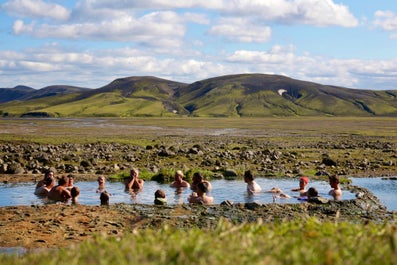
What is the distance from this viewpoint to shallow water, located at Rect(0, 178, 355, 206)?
24042 mm

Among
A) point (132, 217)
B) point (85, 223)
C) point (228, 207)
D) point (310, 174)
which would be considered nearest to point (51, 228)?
point (85, 223)

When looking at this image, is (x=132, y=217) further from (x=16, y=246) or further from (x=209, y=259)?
(x=209, y=259)

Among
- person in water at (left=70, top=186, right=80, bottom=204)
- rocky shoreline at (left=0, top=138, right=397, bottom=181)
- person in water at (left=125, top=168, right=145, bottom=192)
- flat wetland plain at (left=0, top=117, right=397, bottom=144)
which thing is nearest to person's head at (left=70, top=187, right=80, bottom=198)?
person in water at (left=70, top=186, right=80, bottom=204)

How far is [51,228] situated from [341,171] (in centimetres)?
2362

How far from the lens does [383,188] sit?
95.2ft

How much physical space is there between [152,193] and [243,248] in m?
18.8

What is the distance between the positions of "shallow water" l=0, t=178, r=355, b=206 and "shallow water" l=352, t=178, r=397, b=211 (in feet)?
5.34

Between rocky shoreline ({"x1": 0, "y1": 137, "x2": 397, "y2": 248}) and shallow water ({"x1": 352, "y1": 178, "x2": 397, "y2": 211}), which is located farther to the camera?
shallow water ({"x1": 352, "y1": 178, "x2": 397, "y2": 211})

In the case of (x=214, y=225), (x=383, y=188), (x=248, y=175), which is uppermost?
(x=248, y=175)

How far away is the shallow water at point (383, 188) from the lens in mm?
24559

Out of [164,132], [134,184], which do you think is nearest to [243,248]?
[134,184]

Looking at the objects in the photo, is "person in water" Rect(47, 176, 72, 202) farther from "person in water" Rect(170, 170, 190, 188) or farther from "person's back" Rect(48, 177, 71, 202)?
"person in water" Rect(170, 170, 190, 188)

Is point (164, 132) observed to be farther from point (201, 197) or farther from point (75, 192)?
point (201, 197)

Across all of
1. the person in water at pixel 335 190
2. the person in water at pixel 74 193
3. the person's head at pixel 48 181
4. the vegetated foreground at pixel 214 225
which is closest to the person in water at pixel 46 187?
the person's head at pixel 48 181
